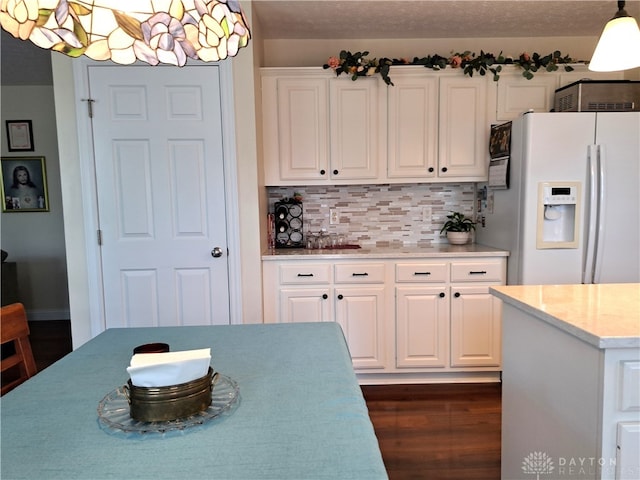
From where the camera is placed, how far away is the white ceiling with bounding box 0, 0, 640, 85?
2.60 metres

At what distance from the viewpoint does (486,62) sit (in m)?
2.78

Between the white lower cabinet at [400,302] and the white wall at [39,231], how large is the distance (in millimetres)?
3061

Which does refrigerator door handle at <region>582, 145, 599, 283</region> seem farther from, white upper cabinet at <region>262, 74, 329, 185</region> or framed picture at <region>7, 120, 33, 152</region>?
framed picture at <region>7, 120, 33, 152</region>

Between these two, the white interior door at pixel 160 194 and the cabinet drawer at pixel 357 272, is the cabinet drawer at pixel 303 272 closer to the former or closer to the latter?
the cabinet drawer at pixel 357 272

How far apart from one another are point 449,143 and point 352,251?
1.10 meters

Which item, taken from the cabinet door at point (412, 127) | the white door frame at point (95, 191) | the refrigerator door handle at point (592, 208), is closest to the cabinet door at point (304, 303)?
the white door frame at point (95, 191)

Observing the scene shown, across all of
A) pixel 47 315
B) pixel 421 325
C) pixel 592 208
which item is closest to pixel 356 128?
pixel 421 325

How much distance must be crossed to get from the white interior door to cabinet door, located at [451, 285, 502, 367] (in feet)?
5.21

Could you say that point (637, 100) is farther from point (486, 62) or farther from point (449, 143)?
point (449, 143)

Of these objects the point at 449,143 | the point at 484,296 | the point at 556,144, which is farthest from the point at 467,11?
the point at 484,296

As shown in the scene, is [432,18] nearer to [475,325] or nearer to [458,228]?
[458,228]

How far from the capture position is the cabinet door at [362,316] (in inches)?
105

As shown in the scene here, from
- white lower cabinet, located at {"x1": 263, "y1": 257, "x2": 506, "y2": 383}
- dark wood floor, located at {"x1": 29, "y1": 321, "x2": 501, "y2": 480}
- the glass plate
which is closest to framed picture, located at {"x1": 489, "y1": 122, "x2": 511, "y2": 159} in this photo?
white lower cabinet, located at {"x1": 263, "y1": 257, "x2": 506, "y2": 383}

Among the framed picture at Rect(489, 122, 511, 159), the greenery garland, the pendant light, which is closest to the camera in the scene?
the pendant light
